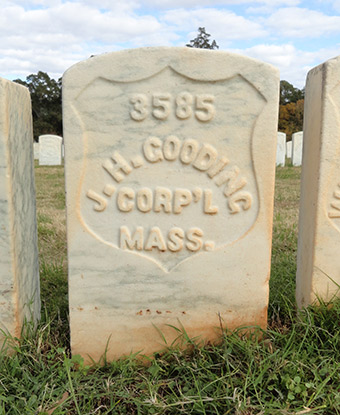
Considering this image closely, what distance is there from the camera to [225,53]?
1.71 meters

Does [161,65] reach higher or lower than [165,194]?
higher

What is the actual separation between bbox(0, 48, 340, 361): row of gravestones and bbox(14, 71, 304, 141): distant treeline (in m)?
27.1

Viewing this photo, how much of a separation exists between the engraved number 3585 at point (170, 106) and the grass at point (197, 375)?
965mm

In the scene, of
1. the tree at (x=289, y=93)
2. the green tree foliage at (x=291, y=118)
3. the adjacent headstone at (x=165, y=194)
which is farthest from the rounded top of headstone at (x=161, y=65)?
the tree at (x=289, y=93)

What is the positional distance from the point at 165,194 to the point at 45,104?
31.2 meters

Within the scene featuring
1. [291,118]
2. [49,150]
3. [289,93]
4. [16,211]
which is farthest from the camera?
[289,93]

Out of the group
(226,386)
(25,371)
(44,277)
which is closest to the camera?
(226,386)

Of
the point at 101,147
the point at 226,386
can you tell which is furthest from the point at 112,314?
the point at 101,147

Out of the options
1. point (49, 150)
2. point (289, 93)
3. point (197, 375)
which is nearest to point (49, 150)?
point (49, 150)

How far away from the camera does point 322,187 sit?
1915mm

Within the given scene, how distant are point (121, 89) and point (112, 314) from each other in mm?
959

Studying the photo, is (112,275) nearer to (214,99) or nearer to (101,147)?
(101,147)

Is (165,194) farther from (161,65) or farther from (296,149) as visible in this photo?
(296,149)

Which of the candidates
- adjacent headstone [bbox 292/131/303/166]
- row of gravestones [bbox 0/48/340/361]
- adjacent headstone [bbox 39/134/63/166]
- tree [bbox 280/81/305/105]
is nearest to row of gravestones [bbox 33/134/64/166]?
adjacent headstone [bbox 39/134/63/166]
